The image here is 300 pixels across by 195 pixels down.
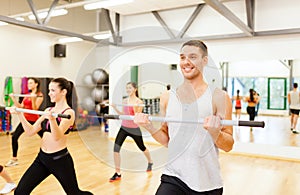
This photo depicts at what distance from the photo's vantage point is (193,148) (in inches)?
59.6

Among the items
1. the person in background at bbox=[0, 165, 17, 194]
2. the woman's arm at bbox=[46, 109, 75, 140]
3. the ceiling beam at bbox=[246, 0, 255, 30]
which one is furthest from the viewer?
the ceiling beam at bbox=[246, 0, 255, 30]

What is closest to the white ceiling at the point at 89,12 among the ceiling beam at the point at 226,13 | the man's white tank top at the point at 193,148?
the ceiling beam at the point at 226,13

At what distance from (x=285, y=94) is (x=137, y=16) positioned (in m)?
3.90

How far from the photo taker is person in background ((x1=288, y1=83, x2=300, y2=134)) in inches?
237

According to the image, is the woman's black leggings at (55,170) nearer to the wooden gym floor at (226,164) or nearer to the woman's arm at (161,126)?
the wooden gym floor at (226,164)

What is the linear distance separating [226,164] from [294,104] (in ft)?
7.20

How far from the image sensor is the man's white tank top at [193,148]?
1.47 metres

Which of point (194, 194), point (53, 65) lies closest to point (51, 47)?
point (53, 65)

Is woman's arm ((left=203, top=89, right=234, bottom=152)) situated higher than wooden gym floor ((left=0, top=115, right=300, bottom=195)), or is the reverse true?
woman's arm ((left=203, top=89, right=234, bottom=152))

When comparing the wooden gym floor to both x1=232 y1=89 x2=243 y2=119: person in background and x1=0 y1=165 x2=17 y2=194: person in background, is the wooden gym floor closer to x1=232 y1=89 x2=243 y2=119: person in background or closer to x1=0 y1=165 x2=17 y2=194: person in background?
x1=0 y1=165 x2=17 y2=194: person in background

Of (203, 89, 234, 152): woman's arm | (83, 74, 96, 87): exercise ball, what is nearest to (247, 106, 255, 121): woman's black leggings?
(203, 89, 234, 152): woman's arm

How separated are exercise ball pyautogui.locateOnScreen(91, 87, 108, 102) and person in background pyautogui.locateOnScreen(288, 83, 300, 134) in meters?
4.93

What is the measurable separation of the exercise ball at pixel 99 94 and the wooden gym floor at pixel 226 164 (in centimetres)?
23

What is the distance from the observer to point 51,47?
934 cm
